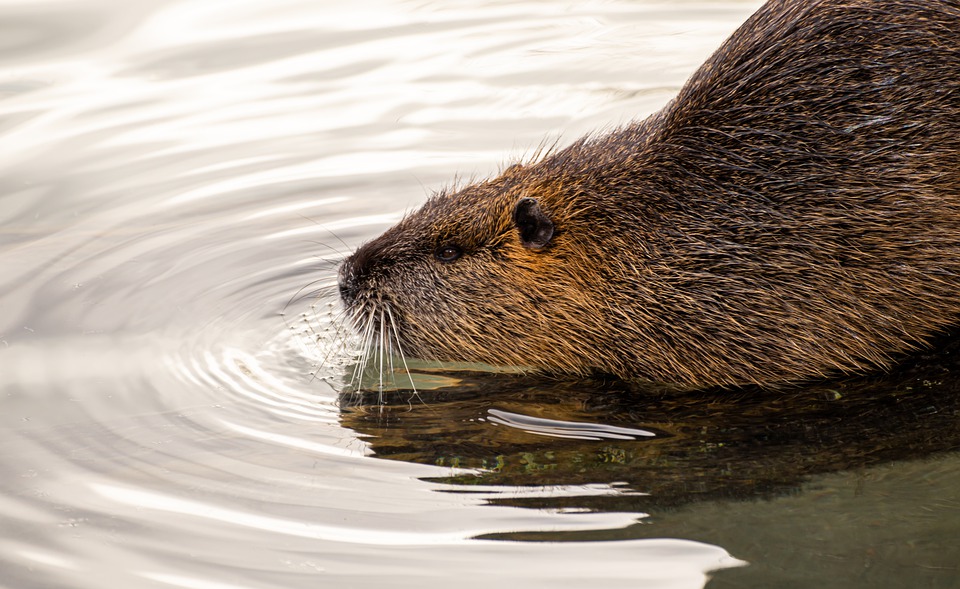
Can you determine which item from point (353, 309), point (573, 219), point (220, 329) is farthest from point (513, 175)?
point (220, 329)

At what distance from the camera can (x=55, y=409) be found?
4703mm

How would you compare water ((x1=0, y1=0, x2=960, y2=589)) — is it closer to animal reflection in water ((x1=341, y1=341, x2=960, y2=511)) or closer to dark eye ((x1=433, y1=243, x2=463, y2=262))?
animal reflection in water ((x1=341, y1=341, x2=960, y2=511))

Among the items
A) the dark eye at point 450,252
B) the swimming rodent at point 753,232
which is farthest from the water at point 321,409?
the dark eye at point 450,252

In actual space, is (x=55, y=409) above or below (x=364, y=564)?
above

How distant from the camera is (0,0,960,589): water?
3.68 metres

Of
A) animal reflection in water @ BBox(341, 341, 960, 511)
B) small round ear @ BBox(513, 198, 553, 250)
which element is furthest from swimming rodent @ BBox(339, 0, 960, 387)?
animal reflection in water @ BBox(341, 341, 960, 511)

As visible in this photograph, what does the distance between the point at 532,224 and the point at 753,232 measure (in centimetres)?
87

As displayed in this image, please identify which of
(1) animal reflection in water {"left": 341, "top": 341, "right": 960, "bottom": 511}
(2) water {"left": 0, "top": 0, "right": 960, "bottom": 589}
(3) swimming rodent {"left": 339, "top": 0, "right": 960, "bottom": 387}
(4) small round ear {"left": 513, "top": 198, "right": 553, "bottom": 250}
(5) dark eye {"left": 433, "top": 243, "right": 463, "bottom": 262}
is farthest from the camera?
(5) dark eye {"left": 433, "top": 243, "right": 463, "bottom": 262}

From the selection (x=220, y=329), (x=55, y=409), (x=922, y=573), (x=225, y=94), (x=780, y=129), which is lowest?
(x=922, y=573)

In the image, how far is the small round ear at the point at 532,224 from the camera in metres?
4.88

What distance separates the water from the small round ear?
0.57m

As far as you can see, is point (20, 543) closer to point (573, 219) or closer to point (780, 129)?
point (573, 219)

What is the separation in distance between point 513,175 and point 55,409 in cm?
210

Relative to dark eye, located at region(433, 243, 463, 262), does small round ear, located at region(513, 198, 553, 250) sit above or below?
above
